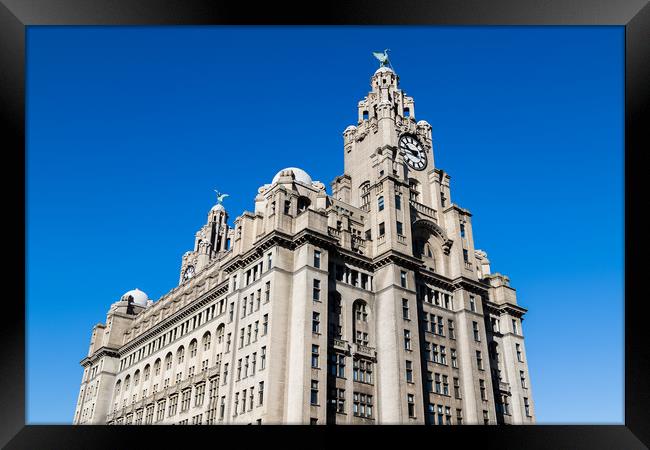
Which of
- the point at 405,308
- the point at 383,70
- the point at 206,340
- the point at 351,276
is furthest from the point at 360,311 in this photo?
the point at 383,70

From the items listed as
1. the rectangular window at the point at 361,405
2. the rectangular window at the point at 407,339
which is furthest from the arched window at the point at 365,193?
the rectangular window at the point at 361,405

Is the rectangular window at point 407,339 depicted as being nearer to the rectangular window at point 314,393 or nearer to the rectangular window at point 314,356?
the rectangular window at point 314,356

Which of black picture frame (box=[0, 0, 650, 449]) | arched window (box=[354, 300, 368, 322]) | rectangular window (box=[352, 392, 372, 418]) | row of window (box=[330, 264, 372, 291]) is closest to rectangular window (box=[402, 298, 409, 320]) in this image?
arched window (box=[354, 300, 368, 322])

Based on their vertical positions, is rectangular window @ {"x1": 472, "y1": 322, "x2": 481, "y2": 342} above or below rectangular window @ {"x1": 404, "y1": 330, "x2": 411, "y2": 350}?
above

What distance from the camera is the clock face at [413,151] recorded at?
8581 centimetres

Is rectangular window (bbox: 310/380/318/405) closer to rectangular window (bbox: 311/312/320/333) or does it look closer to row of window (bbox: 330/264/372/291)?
rectangular window (bbox: 311/312/320/333)

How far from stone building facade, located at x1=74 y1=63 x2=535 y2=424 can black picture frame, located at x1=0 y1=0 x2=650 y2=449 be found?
1581 inches

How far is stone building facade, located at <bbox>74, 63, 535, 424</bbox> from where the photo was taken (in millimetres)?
59844

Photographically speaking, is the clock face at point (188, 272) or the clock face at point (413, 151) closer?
the clock face at point (413, 151)

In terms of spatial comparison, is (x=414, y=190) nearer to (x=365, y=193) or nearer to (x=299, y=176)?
(x=365, y=193)
